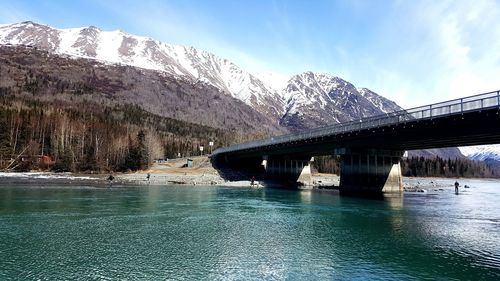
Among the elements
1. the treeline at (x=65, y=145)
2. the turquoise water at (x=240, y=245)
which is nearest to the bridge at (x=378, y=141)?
the turquoise water at (x=240, y=245)

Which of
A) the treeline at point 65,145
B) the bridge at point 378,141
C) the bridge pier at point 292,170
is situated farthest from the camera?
the treeline at point 65,145

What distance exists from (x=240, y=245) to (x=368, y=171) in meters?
54.6

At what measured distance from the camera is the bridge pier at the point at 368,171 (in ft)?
252

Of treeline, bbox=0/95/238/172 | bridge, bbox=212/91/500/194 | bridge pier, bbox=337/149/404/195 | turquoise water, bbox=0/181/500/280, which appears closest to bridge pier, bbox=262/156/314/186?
bridge, bbox=212/91/500/194

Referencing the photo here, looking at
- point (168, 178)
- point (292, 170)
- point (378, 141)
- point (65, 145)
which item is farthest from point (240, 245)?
point (65, 145)

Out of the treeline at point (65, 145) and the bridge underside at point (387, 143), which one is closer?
the bridge underside at point (387, 143)

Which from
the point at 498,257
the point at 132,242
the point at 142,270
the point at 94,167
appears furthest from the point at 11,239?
the point at 94,167

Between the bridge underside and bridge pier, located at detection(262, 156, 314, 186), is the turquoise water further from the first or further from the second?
bridge pier, located at detection(262, 156, 314, 186)

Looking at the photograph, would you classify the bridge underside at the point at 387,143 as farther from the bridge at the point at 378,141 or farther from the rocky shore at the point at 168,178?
the rocky shore at the point at 168,178

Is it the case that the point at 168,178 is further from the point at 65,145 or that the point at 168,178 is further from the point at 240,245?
the point at 240,245

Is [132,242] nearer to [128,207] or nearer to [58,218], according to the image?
[58,218]

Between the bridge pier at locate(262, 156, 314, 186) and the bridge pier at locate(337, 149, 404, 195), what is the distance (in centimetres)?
3720

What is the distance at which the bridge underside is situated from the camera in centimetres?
5088

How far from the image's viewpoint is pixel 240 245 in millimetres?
27625
